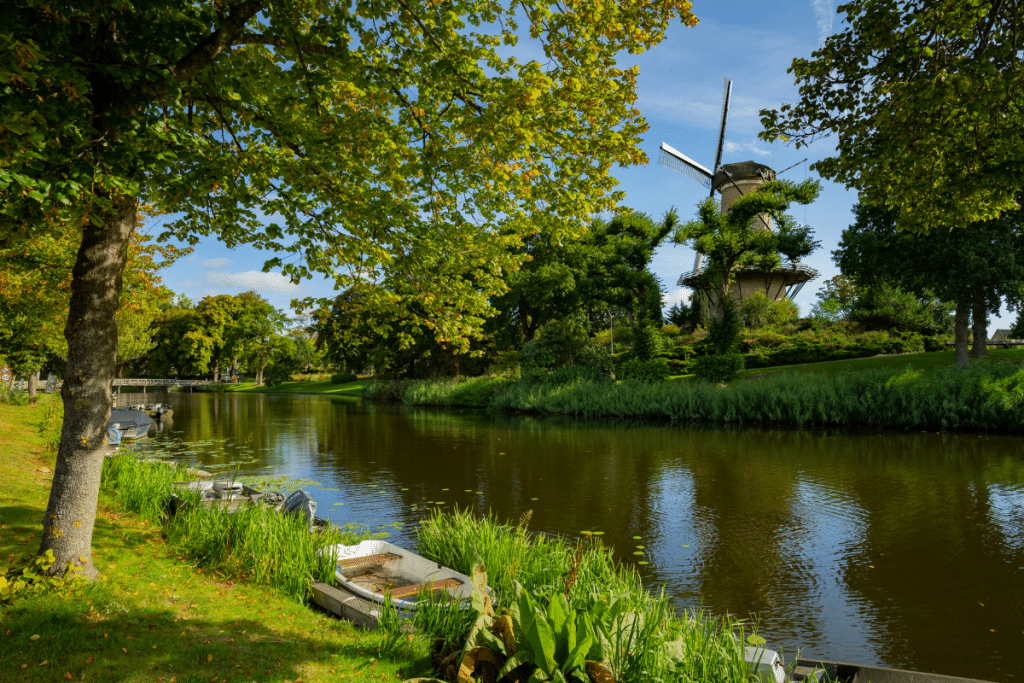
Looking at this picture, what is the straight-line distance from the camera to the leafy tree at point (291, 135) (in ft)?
14.1

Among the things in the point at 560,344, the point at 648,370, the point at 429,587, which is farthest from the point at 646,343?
the point at 429,587

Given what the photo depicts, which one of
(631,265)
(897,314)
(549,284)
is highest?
(631,265)

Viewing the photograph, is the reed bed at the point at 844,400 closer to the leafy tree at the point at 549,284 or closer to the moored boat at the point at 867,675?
the leafy tree at the point at 549,284

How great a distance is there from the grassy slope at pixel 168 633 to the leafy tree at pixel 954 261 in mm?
26641

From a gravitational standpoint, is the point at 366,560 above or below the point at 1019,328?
below

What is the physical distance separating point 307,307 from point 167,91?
294 centimetres

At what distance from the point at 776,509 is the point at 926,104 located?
23.0 ft

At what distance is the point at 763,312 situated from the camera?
43.3m

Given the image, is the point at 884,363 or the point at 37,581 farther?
the point at 884,363

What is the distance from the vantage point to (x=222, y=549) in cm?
649

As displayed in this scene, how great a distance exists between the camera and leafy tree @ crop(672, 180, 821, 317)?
111 feet

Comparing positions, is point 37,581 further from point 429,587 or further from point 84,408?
point 429,587

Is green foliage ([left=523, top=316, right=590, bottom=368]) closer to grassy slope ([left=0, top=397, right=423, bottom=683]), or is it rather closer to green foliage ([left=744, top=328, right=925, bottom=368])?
green foliage ([left=744, top=328, right=925, bottom=368])

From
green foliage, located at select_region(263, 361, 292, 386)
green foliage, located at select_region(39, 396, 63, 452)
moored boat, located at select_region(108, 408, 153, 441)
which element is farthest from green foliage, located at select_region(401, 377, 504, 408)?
green foliage, located at select_region(263, 361, 292, 386)
